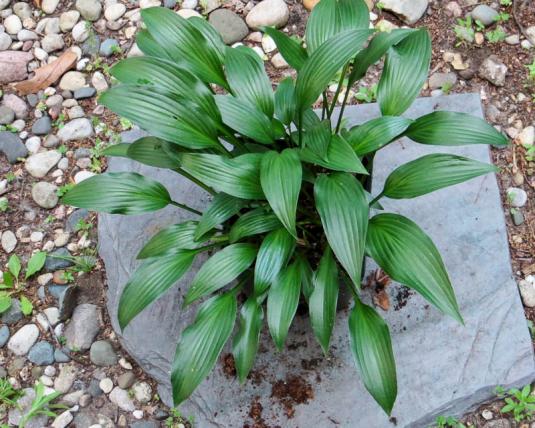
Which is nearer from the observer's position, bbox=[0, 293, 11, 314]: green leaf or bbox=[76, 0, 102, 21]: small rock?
bbox=[0, 293, 11, 314]: green leaf

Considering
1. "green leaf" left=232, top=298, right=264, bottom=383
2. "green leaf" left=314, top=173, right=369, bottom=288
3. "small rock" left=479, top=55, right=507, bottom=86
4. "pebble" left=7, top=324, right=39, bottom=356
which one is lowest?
"pebble" left=7, top=324, right=39, bottom=356

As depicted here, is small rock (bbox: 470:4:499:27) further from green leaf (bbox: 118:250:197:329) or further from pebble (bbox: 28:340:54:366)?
pebble (bbox: 28:340:54:366)

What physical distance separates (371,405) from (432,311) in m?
0.36

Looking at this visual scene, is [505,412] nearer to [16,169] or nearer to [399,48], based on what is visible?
[399,48]

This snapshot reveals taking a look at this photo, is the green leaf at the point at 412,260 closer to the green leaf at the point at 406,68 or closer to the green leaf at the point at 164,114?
the green leaf at the point at 406,68

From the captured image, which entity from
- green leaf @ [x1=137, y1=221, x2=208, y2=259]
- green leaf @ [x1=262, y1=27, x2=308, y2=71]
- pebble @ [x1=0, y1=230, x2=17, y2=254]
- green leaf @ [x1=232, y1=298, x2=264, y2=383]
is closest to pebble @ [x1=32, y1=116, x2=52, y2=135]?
pebble @ [x1=0, y1=230, x2=17, y2=254]

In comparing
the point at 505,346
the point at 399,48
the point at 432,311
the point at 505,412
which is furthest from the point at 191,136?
the point at 505,412

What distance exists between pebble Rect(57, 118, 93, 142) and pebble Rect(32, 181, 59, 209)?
0.24m

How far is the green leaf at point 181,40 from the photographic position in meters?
1.81

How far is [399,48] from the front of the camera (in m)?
1.81

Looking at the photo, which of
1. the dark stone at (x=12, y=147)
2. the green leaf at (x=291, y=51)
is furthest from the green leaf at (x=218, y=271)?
the dark stone at (x=12, y=147)

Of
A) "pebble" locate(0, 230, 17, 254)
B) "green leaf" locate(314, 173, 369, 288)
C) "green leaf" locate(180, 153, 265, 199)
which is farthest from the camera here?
"pebble" locate(0, 230, 17, 254)

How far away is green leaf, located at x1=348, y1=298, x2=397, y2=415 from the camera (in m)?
1.64

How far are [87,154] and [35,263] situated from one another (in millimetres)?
516
